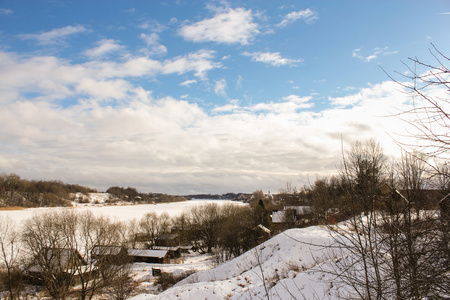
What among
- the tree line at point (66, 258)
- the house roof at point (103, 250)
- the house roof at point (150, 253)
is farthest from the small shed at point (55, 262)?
the house roof at point (150, 253)

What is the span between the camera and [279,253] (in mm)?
18875

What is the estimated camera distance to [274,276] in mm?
15320

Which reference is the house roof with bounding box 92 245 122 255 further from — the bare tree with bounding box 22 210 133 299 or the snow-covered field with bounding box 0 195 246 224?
the snow-covered field with bounding box 0 195 246 224

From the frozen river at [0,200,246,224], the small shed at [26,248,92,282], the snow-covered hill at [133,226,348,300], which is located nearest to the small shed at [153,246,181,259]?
the frozen river at [0,200,246,224]

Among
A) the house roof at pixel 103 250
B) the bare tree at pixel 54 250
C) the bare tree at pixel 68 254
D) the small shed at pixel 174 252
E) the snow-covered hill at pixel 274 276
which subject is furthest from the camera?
the small shed at pixel 174 252

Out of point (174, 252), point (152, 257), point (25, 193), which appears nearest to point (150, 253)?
point (152, 257)

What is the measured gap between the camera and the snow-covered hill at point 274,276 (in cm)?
1133

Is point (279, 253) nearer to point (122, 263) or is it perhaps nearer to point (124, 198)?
point (122, 263)

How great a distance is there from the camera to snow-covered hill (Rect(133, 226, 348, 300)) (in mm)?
11327

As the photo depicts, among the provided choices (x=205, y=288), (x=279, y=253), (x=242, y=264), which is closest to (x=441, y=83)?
(x=205, y=288)

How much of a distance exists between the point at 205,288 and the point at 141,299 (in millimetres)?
3875

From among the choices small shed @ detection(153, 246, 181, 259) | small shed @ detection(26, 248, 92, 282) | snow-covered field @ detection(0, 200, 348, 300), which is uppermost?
snow-covered field @ detection(0, 200, 348, 300)

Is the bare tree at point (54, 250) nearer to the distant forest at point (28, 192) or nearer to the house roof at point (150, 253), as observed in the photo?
the house roof at point (150, 253)

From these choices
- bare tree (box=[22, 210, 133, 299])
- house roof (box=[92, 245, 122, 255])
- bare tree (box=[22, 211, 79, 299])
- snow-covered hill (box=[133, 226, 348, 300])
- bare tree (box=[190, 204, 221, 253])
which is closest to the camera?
snow-covered hill (box=[133, 226, 348, 300])
